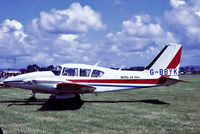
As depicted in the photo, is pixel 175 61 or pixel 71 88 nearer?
pixel 71 88

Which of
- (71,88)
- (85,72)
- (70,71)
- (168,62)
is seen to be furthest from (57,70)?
(168,62)

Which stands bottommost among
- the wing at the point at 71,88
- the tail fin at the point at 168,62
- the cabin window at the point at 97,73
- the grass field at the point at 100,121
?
the grass field at the point at 100,121

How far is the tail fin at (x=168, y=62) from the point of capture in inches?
504

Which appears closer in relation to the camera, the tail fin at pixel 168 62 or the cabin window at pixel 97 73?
the cabin window at pixel 97 73

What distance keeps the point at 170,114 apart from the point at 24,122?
608 cm

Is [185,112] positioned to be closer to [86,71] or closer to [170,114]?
[170,114]

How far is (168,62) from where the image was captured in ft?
42.1

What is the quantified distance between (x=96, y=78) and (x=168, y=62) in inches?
188

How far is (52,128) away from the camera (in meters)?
6.52

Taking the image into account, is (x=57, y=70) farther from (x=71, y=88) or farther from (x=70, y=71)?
(x=71, y=88)

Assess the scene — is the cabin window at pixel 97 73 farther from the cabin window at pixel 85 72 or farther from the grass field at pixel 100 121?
the grass field at pixel 100 121

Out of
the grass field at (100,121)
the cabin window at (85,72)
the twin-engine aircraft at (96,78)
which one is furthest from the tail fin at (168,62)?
the cabin window at (85,72)

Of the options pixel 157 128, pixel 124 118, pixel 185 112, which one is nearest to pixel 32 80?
pixel 124 118

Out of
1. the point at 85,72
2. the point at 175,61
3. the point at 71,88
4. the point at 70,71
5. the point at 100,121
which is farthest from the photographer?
the point at 175,61
